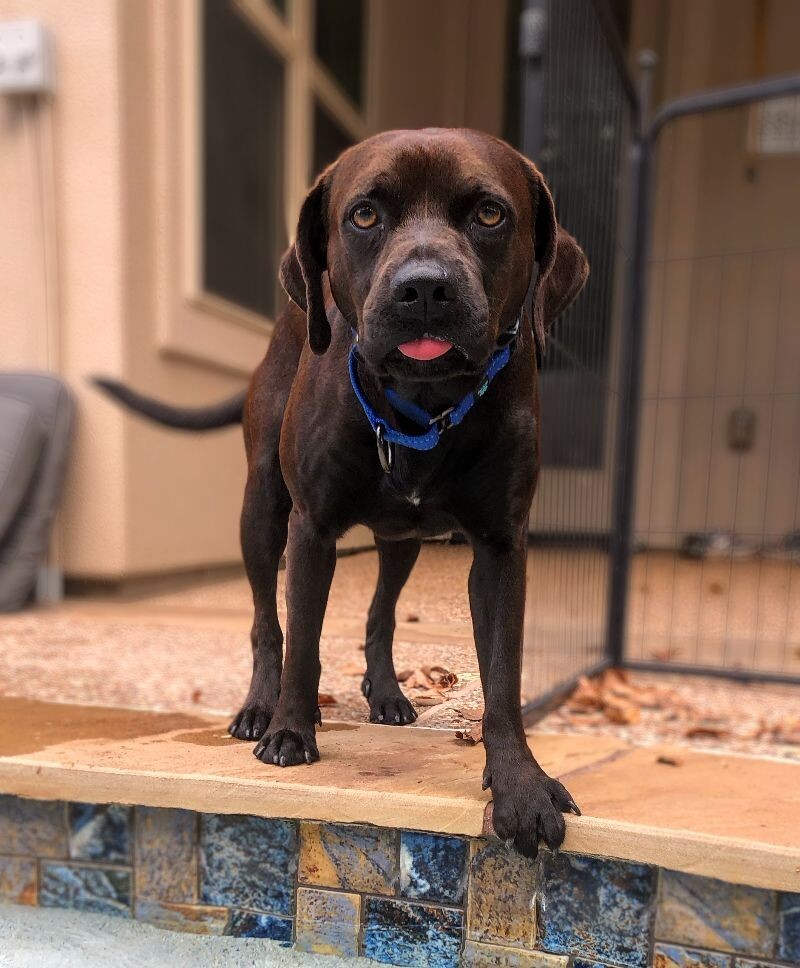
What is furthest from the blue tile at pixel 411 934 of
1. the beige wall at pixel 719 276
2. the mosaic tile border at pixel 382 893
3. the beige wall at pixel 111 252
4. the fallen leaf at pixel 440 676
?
the beige wall at pixel 719 276

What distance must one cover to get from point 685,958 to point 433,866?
0.38m

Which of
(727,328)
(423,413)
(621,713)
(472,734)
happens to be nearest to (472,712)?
(472,734)

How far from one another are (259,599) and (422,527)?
428 millimetres

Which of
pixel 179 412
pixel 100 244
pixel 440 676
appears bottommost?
pixel 440 676

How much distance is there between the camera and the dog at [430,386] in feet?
3.57

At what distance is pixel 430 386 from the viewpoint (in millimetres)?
1202

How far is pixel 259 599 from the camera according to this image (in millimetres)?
1606

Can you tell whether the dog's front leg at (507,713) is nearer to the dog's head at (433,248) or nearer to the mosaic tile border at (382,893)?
the mosaic tile border at (382,893)

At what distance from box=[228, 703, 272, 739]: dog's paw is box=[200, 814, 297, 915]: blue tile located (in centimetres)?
21

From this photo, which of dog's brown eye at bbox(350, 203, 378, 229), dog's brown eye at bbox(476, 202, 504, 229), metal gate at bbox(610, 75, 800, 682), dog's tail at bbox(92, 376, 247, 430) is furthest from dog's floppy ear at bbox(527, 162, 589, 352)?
metal gate at bbox(610, 75, 800, 682)

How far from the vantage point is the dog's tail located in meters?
2.04

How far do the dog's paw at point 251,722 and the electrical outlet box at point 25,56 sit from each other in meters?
2.67

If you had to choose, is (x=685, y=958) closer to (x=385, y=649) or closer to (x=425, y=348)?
(x=385, y=649)

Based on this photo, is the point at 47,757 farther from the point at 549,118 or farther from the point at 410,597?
the point at 549,118
